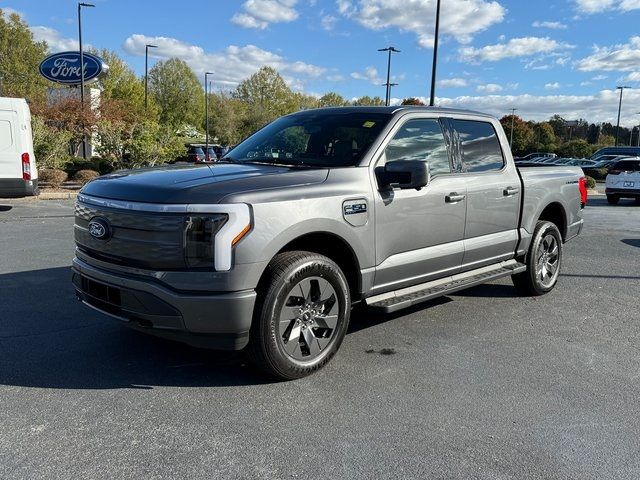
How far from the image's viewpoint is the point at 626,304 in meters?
5.94

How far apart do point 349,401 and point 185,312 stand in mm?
1173

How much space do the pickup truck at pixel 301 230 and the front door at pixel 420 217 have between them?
0.01 m

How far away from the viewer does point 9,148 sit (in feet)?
42.6

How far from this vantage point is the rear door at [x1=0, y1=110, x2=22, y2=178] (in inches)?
511

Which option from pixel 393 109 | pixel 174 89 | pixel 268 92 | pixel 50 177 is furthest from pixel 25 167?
pixel 268 92

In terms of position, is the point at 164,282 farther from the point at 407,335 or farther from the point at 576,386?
the point at 576,386

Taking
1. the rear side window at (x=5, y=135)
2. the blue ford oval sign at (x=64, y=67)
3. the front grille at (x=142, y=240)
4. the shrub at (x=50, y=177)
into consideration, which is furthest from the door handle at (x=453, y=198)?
the blue ford oval sign at (x=64, y=67)

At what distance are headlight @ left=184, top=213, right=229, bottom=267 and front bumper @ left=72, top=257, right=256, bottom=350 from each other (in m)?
0.21

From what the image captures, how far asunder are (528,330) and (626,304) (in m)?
1.69

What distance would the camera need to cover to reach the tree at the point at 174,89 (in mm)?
65062

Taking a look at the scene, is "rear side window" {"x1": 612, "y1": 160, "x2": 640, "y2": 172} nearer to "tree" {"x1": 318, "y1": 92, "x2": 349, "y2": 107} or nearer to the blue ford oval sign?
the blue ford oval sign

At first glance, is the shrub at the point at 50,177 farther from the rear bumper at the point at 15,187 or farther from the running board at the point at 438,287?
the running board at the point at 438,287

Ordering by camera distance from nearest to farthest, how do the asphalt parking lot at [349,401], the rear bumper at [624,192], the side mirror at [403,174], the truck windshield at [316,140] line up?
the asphalt parking lot at [349,401]
the side mirror at [403,174]
the truck windshield at [316,140]
the rear bumper at [624,192]

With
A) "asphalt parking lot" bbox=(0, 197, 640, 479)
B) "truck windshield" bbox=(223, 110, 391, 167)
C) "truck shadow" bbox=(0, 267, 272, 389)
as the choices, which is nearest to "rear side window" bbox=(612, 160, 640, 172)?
"asphalt parking lot" bbox=(0, 197, 640, 479)
